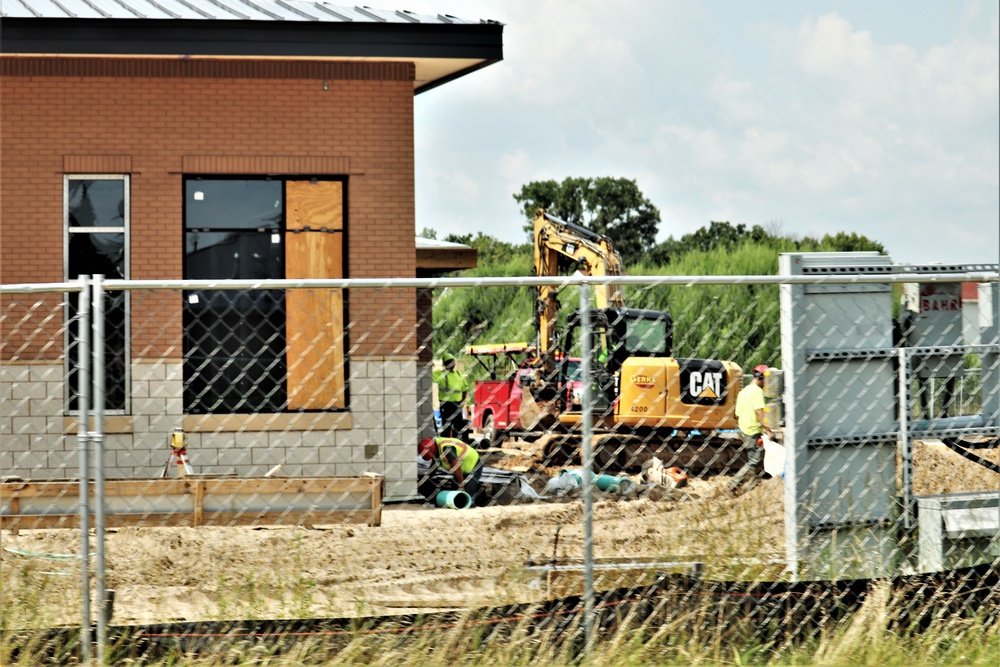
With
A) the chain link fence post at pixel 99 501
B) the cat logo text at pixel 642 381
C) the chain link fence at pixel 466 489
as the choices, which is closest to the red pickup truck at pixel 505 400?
the chain link fence at pixel 466 489

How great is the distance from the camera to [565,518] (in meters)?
12.4

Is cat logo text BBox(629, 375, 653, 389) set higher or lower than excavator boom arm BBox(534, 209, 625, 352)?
lower

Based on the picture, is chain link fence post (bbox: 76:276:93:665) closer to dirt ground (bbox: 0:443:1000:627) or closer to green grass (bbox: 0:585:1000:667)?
green grass (bbox: 0:585:1000:667)

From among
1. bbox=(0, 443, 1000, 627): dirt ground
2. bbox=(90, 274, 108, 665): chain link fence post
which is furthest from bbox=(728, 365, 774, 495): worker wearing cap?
bbox=(90, 274, 108, 665): chain link fence post

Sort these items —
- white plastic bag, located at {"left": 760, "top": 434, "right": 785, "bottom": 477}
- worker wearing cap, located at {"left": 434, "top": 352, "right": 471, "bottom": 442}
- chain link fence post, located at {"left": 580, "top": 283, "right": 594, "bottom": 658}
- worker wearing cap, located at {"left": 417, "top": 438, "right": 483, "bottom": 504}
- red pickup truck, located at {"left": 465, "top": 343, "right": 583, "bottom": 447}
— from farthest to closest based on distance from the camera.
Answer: red pickup truck, located at {"left": 465, "top": 343, "right": 583, "bottom": 447}, worker wearing cap, located at {"left": 434, "top": 352, "right": 471, "bottom": 442}, white plastic bag, located at {"left": 760, "top": 434, "right": 785, "bottom": 477}, worker wearing cap, located at {"left": 417, "top": 438, "right": 483, "bottom": 504}, chain link fence post, located at {"left": 580, "top": 283, "right": 594, "bottom": 658}

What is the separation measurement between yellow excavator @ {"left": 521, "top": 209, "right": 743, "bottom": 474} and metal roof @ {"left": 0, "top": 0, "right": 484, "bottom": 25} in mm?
5572

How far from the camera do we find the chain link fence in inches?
208

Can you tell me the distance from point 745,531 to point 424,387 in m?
9.73

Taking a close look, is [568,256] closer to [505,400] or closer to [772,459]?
[505,400]

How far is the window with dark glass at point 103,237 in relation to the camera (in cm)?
1327

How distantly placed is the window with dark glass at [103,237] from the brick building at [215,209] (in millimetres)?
27

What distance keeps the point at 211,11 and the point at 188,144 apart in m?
2.02

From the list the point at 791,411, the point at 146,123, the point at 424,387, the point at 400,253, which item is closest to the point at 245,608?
the point at 791,411

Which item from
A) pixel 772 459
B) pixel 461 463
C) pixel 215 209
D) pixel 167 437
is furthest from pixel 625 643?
pixel 772 459
